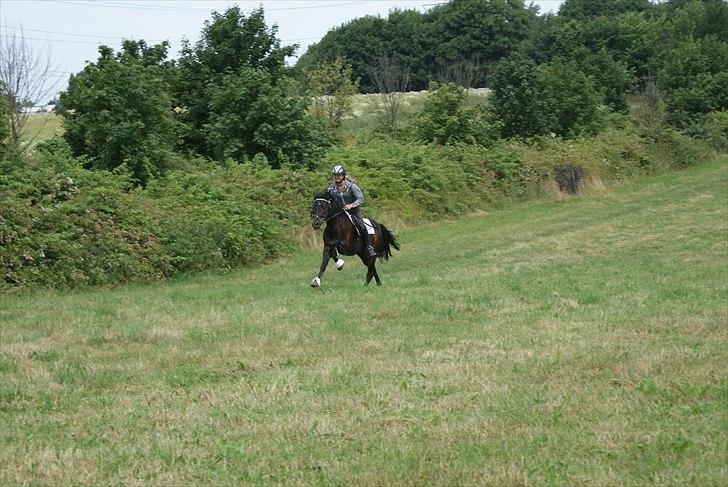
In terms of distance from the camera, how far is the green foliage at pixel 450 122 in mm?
39625

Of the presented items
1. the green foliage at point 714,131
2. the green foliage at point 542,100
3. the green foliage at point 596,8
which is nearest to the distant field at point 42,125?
A: the green foliage at point 542,100

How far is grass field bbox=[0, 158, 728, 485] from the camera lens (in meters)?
6.16

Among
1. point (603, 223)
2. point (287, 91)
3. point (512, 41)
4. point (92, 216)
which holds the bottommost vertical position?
point (603, 223)

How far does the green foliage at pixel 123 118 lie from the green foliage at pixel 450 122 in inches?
621

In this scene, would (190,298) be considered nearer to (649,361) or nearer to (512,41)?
(649,361)

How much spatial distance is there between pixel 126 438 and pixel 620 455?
12.1 ft

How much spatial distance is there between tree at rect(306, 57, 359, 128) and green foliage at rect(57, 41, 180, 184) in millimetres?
25168

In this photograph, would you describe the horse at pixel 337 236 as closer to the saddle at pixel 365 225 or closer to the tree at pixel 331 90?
the saddle at pixel 365 225

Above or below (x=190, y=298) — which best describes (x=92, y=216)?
above

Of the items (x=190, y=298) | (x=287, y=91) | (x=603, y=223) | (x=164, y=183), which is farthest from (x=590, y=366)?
(x=287, y=91)

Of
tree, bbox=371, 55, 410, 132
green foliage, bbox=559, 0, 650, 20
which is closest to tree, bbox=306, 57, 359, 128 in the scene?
tree, bbox=371, 55, 410, 132

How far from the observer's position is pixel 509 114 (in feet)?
142

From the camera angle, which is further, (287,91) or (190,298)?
(287,91)

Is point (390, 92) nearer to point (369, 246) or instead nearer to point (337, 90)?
point (337, 90)
